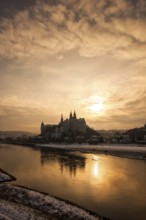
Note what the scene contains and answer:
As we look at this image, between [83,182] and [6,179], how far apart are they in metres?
12.5

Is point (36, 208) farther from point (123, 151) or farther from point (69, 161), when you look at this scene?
point (123, 151)

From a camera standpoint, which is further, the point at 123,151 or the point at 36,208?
the point at 123,151

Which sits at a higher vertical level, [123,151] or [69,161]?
[123,151]

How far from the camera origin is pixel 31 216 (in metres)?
21.4

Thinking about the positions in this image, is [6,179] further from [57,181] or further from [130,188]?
[130,188]

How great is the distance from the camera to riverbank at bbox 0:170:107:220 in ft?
71.4

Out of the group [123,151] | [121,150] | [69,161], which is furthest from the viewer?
[121,150]

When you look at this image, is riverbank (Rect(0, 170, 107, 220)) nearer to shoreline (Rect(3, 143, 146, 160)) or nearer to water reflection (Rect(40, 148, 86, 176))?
water reflection (Rect(40, 148, 86, 176))

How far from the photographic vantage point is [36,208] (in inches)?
962

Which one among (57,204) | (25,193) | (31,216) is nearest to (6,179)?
(25,193)

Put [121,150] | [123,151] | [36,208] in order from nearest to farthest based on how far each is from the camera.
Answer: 1. [36,208]
2. [123,151]
3. [121,150]

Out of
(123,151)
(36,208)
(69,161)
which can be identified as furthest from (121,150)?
(36,208)

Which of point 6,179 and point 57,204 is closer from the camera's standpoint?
point 57,204

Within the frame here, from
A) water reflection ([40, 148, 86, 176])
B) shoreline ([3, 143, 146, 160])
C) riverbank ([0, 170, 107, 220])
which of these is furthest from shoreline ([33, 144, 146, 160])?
riverbank ([0, 170, 107, 220])
